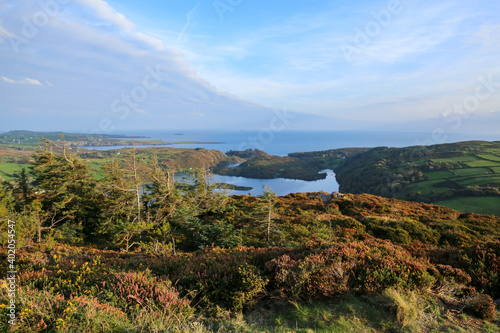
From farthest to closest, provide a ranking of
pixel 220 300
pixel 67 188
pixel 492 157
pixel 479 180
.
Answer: pixel 492 157, pixel 479 180, pixel 67 188, pixel 220 300

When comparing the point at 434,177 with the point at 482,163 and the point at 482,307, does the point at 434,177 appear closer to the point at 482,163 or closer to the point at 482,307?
the point at 482,163

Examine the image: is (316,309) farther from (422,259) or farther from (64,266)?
(64,266)

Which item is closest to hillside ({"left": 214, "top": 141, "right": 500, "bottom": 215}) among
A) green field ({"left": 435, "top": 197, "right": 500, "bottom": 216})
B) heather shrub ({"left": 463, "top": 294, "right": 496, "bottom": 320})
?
green field ({"left": 435, "top": 197, "right": 500, "bottom": 216})

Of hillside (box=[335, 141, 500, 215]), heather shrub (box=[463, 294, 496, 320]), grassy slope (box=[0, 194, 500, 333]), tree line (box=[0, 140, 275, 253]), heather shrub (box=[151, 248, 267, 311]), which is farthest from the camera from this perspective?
hillside (box=[335, 141, 500, 215])

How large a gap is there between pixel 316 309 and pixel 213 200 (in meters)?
15.2

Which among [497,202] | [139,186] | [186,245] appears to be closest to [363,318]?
[186,245]

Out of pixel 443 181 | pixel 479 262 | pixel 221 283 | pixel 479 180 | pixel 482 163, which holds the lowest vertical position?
pixel 443 181

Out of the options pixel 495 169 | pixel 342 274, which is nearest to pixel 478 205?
pixel 495 169

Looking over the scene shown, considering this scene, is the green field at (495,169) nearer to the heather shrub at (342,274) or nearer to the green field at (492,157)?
the green field at (492,157)

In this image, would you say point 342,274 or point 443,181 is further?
point 443,181

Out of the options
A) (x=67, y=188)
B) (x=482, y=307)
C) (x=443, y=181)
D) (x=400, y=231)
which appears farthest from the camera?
(x=443, y=181)

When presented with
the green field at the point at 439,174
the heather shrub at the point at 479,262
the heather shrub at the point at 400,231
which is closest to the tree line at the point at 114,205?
the heather shrub at the point at 400,231

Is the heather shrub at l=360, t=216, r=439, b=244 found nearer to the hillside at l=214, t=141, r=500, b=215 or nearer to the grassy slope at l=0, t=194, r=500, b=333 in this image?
the grassy slope at l=0, t=194, r=500, b=333

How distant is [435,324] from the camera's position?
358cm
